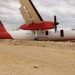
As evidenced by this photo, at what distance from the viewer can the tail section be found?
42625 mm

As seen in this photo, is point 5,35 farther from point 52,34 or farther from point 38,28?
point 52,34

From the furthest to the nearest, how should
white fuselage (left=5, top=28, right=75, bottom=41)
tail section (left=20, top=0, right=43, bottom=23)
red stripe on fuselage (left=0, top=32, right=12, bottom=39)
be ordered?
red stripe on fuselage (left=0, top=32, right=12, bottom=39), white fuselage (left=5, top=28, right=75, bottom=41), tail section (left=20, top=0, right=43, bottom=23)

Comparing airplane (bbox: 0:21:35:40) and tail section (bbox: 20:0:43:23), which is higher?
tail section (bbox: 20:0:43:23)

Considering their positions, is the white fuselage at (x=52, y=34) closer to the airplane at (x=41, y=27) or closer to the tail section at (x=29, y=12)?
the airplane at (x=41, y=27)

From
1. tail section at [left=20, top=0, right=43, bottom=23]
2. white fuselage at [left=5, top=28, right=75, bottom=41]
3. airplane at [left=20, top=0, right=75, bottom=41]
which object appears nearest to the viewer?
tail section at [left=20, top=0, right=43, bottom=23]

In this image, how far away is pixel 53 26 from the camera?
4309cm

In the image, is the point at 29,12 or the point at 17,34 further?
the point at 17,34

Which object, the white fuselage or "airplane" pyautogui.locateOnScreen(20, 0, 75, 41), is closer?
"airplane" pyautogui.locateOnScreen(20, 0, 75, 41)

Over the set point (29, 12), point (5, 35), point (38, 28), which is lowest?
point (5, 35)

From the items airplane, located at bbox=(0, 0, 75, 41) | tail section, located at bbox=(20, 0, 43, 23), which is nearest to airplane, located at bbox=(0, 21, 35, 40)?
airplane, located at bbox=(0, 0, 75, 41)

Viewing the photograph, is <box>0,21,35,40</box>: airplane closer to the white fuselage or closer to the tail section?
the white fuselage

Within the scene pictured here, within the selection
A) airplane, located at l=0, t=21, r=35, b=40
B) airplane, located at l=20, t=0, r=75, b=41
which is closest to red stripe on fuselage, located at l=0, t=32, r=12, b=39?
airplane, located at l=0, t=21, r=35, b=40

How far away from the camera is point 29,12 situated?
42875 mm

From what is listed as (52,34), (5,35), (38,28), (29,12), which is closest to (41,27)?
(38,28)
